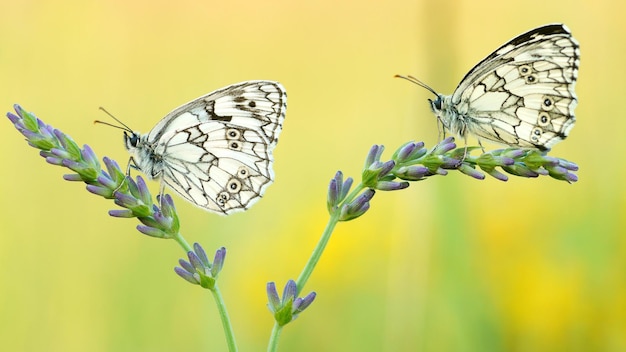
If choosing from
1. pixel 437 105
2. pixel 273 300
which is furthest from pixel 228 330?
pixel 437 105

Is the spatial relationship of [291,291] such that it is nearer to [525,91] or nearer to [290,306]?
[290,306]

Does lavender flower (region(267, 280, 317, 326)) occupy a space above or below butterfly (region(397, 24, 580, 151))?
below

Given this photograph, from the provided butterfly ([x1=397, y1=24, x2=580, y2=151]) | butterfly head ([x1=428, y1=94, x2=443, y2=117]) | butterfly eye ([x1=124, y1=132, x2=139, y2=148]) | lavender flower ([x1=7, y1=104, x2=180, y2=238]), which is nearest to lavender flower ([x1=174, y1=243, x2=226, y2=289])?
lavender flower ([x1=7, y1=104, x2=180, y2=238])

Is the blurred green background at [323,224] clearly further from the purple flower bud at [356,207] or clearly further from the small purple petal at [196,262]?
the small purple petal at [196,262]

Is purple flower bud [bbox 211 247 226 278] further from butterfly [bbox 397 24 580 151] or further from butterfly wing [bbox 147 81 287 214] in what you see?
butterfly [bbox 397 24 580 151]

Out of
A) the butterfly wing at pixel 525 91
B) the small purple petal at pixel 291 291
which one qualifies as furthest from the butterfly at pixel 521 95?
the small purple petal at pixel 291 291

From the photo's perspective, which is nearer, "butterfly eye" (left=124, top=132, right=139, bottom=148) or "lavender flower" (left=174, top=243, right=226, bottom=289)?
"lavender flower" (left=174, top=243, right=226, bottom=289)

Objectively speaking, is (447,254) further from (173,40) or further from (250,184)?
(173,40)
